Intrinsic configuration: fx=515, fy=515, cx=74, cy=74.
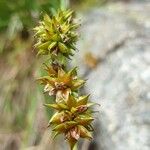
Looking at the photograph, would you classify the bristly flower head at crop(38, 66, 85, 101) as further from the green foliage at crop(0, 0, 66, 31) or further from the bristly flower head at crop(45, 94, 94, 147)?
the green foliage at crop(0, 0, 66, 31)

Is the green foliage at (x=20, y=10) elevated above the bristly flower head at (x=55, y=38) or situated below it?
above

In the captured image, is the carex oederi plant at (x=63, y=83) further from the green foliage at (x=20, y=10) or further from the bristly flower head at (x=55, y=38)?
the green foliage at (x=20, y=10)

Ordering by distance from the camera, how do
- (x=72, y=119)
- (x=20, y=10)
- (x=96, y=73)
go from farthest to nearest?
(x=20, y=10)
(x=96, y=73)
(x=72, y=119)

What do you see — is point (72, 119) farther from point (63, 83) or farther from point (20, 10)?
point (20, 10)

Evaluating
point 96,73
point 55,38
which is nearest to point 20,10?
point 96,73

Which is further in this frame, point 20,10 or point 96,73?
point 20,10

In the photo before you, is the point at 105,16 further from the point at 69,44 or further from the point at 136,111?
the point at 69,44

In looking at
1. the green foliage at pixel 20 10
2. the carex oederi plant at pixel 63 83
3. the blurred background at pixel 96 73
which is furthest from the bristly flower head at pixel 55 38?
the green foliage at pixel 20 10
